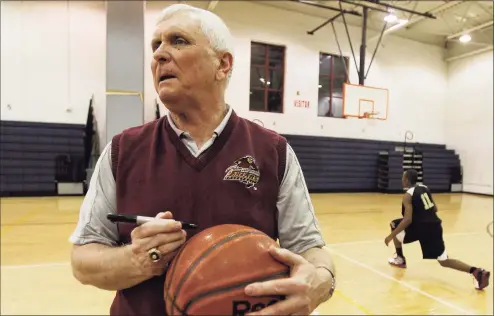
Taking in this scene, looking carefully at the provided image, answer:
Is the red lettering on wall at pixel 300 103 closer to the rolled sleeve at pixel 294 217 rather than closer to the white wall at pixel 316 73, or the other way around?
the white wall at pixel 316 73

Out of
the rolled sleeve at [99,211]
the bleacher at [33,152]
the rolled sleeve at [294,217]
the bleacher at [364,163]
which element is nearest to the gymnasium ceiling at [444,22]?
the bleacher at [364,163]

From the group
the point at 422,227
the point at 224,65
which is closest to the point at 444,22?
the point at 422,227

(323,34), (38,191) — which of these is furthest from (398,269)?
(38,191)

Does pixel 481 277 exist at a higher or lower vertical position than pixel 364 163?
lower

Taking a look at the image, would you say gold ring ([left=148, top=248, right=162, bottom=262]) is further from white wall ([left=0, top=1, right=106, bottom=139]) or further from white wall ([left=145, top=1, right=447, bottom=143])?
white wall ([left=0, top=1, right=106, bottom=139])

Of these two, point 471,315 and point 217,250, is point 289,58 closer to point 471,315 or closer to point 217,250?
point 217,250

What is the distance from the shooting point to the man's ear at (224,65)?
73cm

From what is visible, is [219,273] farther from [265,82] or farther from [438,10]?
[438,10]

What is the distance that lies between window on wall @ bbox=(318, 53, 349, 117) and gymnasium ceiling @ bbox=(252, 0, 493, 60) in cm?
21

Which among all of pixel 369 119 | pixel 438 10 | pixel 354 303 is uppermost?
pixel 438 10

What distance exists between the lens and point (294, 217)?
818 mm

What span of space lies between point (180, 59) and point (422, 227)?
5.35ft

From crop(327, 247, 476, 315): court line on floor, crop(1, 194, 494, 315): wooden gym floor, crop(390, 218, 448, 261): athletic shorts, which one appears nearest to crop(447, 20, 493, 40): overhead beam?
crop(1, 194, 494, 315): wooden gym floor

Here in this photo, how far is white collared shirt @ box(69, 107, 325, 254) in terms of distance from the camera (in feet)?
2.41
